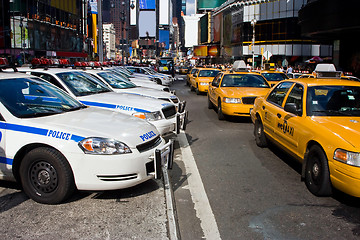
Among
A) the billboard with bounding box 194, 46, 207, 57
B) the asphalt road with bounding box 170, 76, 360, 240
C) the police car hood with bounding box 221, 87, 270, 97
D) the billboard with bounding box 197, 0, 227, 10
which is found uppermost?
the billboard with bounding box 197, 0, 227, 10

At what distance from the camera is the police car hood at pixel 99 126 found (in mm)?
4832

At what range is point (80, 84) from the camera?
8.55 meters

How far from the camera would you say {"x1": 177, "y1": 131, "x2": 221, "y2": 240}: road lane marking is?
4.33 metres

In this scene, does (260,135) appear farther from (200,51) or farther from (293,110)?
(200,51)

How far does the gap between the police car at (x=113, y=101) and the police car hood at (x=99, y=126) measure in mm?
2089

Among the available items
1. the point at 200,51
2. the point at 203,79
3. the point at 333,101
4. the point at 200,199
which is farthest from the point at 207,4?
the point at 200,199

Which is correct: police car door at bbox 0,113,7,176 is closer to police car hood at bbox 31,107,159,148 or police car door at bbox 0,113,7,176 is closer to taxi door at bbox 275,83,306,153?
police car hood at bbox 31,107,159,148

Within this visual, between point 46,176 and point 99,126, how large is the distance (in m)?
0.88

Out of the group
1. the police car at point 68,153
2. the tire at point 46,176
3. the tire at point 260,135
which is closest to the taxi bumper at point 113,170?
the police car at point 68,153

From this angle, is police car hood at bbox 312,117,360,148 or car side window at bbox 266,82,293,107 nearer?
police car hood at bbox 312,117,360,148

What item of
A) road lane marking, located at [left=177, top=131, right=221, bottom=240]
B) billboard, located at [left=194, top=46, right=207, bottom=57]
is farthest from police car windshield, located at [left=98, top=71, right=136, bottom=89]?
billboard, located at [left=194, top=46, right=207, bottom=57]

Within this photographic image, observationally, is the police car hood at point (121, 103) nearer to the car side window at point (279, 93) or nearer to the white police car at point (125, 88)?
the white police car at point (125, 88)

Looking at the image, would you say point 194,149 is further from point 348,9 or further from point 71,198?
point 348,9

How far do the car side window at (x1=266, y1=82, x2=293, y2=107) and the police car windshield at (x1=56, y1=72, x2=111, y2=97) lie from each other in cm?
373
